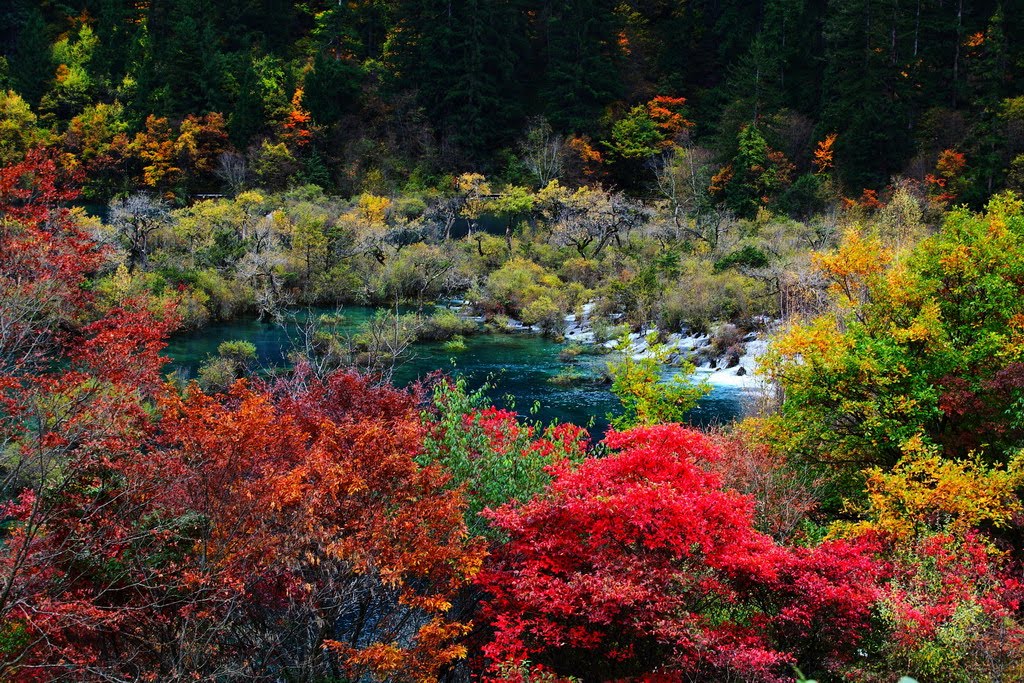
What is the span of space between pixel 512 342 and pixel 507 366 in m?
4.89

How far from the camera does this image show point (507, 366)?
108ft

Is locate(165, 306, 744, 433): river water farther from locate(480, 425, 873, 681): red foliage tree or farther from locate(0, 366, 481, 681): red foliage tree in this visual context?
locate(0, 366, 481, 681): red foliage tree

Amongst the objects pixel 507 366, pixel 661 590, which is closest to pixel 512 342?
pixel 507 366

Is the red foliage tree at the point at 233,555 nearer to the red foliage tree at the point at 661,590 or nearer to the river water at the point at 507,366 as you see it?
the red foliage tree at the point at 661,590

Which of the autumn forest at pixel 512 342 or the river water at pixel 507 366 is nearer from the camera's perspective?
the autumn forest at pixel 512 342

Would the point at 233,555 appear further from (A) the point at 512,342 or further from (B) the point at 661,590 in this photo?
(A) the point at 512,342

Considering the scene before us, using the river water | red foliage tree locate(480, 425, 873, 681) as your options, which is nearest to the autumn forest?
red foliage tree locate(480, 425, 873, 681)

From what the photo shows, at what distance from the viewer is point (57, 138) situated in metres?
60.9

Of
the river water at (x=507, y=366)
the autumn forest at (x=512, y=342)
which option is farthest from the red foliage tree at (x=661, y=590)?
the river water at (x=507, y=366)

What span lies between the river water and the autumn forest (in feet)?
1.04

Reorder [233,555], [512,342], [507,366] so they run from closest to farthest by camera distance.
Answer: [233,555]
[507,366]
[512,342]

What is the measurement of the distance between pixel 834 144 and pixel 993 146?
11.6m

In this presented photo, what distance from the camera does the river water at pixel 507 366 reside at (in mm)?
26938

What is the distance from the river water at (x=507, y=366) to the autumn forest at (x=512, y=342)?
32cm
